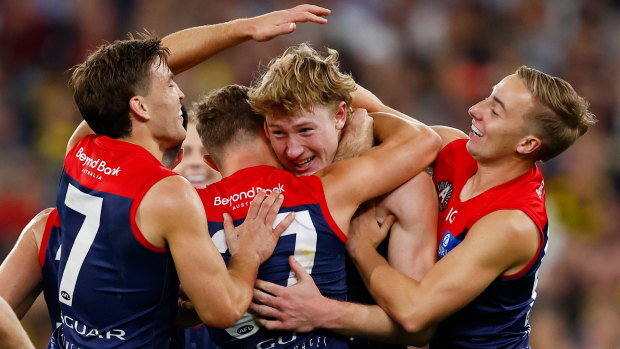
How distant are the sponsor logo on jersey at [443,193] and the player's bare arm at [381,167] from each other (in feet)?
0.80

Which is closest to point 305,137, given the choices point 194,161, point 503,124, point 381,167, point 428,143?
point 381,167

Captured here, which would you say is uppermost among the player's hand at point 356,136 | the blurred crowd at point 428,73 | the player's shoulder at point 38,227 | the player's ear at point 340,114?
the player's ear at point 340,114

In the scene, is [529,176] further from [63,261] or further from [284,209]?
[63,261]

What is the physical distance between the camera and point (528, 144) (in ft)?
13.2

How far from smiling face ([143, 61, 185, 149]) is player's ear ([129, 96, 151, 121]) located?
0.01m

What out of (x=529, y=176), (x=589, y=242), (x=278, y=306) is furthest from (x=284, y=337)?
(x=589, y=242)

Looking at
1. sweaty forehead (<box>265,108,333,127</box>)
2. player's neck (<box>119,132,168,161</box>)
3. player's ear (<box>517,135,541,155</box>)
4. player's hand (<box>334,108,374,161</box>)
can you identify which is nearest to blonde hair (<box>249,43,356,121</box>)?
sweaty forehead (<box>265,108,333,127</box>)

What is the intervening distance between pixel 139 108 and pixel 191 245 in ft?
2.54

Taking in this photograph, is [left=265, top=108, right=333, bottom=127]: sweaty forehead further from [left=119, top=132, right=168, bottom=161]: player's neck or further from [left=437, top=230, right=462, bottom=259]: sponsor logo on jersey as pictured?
[left=437, top=230, right=462, bottom=259]: sponsor logo on jersey

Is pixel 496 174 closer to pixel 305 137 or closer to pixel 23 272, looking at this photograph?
→ pixel 305 137

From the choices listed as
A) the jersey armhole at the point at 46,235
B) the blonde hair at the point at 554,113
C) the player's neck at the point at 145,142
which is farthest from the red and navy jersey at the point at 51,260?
the blonde hair at the point at 554,113

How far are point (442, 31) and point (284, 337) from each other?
711cm

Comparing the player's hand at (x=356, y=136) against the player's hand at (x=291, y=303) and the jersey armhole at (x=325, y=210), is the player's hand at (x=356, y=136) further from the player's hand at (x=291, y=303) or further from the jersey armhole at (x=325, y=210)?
the player's hand at (x=291, y=303)

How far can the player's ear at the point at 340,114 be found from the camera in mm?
4146
